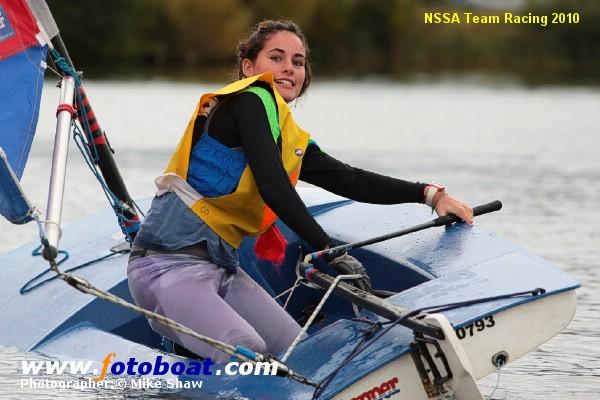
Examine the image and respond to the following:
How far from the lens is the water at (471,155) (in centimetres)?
573

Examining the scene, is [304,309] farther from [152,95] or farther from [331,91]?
[331,91]

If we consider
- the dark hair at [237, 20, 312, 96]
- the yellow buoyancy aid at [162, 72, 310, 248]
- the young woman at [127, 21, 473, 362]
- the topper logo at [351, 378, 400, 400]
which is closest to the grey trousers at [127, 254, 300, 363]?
the young woman at [127, 21, 473, 362]

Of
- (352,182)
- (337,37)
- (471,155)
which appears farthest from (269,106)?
(337,37)

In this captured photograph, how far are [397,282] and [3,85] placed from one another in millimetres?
1667

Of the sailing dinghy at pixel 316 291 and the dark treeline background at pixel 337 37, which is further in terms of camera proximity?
the dark treeline background at pixel 337 37

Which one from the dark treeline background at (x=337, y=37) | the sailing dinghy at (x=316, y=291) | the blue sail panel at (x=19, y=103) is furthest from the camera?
the dark treeline background at (x=337, y=37)

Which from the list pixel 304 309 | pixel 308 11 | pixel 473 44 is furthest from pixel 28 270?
pixel 308 11

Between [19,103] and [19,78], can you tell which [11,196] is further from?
[19,78]

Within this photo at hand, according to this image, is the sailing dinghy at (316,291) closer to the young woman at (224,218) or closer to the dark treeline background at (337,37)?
the young woman at (224,218)

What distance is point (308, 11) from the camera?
46.9 metres

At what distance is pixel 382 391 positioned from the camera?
388 cm

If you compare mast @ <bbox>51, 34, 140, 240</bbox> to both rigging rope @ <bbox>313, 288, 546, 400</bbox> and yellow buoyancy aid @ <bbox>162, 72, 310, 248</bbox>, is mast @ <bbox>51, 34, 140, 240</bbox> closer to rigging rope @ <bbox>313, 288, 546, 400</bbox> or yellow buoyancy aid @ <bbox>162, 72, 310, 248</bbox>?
yellow buoyancy aid @ <bbox>162, 72, 310, 248</bbox>

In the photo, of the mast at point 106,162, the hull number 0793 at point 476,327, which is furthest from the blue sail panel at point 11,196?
the hull number 0793 at point 476,327

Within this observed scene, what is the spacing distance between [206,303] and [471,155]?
12.9 metres
